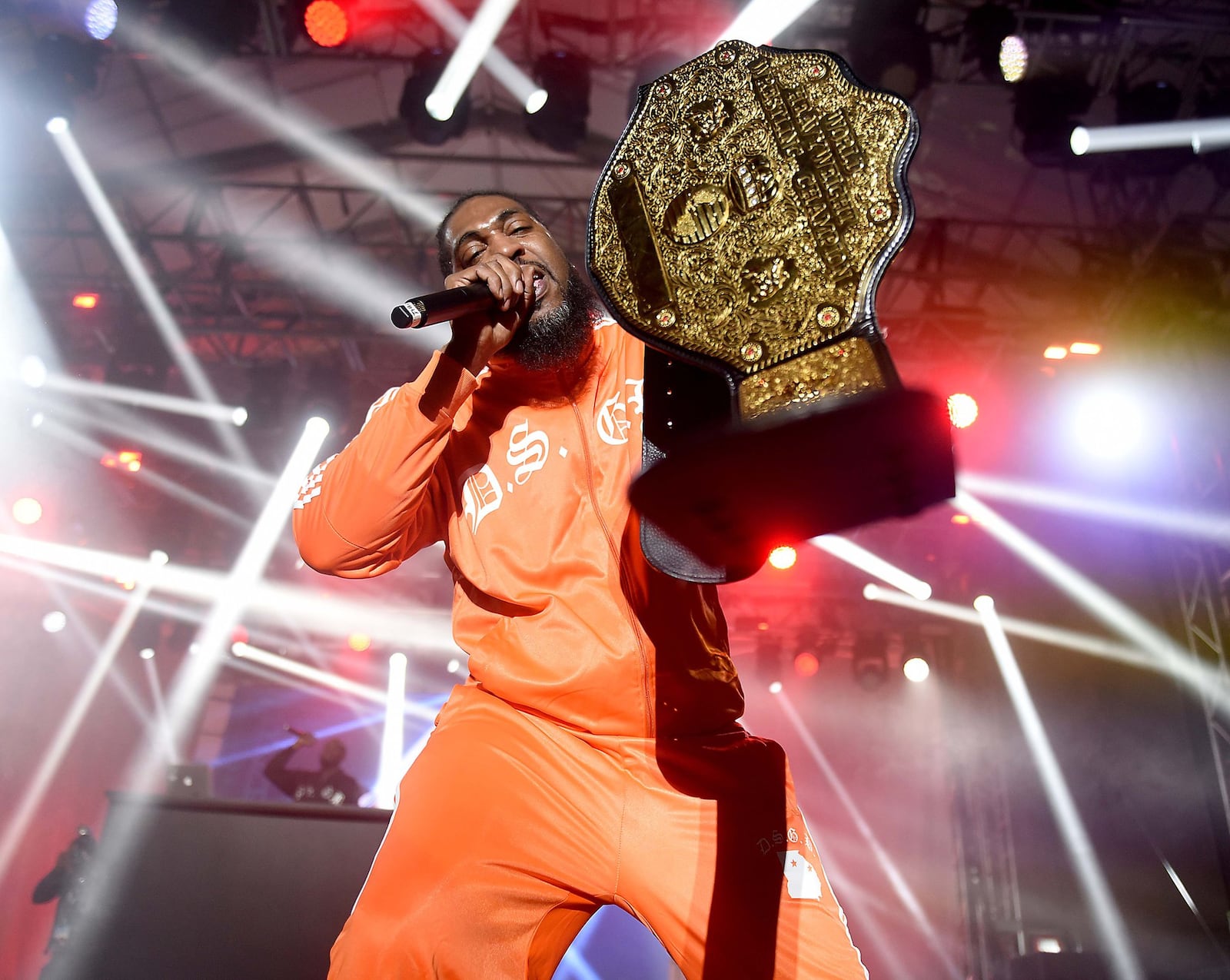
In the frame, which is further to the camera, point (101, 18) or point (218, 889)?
point (101, 18)

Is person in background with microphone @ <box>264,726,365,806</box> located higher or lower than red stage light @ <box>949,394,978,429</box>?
lower

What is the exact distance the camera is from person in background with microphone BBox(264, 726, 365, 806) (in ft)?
24.7

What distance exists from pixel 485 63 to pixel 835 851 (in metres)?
10.9

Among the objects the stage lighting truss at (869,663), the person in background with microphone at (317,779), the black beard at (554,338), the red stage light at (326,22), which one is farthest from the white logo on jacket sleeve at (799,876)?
the stage lighting truss at (869,663)

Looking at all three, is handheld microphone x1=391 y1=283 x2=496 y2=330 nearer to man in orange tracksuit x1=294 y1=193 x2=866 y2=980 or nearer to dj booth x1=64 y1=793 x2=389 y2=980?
man in orange tracksuit x1=294 y1=193 x2=866 y2=980

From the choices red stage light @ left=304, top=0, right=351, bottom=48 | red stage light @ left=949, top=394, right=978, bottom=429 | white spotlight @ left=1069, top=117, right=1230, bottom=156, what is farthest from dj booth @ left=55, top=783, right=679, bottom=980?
white spotlight @ left=1069, top=117, right=1230, bottom=156

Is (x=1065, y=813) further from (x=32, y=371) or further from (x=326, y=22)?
(x=32, y=371)

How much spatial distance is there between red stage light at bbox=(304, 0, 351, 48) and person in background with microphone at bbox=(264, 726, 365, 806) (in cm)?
586

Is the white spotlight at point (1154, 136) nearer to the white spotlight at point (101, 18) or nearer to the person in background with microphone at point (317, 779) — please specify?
the white spotlight at point (101, 18)

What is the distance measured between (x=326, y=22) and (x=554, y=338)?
19.0ft

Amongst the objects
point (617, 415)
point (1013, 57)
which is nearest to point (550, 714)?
point (617, 415)

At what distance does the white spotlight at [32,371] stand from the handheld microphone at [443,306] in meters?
9.20

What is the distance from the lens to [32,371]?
8.60 m

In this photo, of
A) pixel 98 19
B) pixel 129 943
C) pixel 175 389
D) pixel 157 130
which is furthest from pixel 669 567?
pixel 175 389
